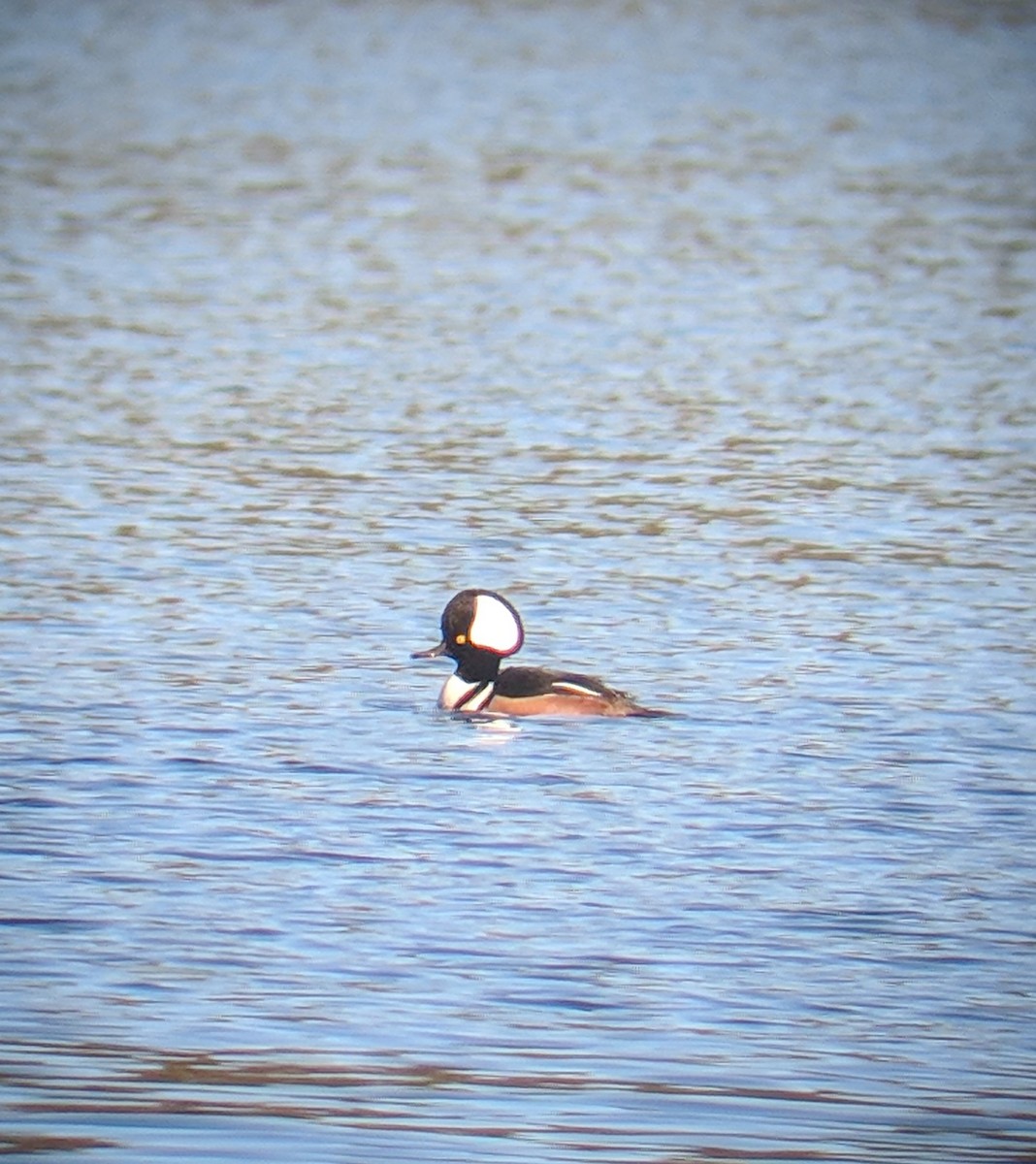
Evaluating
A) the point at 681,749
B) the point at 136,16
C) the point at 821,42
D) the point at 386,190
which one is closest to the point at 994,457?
the point at 681,749

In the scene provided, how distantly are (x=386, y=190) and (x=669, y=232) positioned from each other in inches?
139

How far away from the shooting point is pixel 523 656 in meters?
11.6

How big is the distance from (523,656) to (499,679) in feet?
2.98

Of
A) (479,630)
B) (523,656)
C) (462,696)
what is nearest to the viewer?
(462,696)

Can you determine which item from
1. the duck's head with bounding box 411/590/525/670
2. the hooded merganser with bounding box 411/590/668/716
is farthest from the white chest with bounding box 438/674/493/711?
the duck's head with bounding box 411/590/525/670

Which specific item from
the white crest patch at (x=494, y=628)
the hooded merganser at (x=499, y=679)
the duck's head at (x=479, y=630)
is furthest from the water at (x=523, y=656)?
the white crest patch at (x=494, y=628)

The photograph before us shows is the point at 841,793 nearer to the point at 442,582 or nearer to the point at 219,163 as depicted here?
the point at 442,582

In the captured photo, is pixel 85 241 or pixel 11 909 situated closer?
pixel 11 909

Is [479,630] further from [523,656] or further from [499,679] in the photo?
[523,656]

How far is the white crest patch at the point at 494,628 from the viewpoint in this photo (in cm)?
1080

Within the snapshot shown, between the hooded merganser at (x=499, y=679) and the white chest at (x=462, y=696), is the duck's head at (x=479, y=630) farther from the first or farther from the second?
the white chest at (x=462, y=696)

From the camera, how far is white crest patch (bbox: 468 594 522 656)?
1080 cm

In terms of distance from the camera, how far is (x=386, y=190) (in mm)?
26750

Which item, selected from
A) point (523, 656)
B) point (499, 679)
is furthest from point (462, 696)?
point (523, 656)
